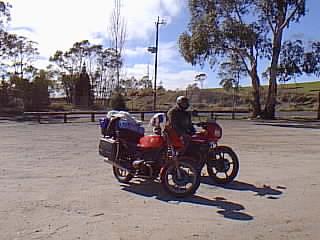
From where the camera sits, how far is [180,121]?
8242 mm

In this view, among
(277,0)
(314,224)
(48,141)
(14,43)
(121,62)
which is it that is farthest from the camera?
(121,62)

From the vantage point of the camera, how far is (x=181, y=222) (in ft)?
20.3

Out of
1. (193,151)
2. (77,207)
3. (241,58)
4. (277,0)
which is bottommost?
(77,207)

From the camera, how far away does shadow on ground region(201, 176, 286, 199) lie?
26.0ft

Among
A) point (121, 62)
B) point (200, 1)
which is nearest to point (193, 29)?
point (200, 1)

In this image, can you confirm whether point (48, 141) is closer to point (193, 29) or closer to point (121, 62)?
point (193, 29)

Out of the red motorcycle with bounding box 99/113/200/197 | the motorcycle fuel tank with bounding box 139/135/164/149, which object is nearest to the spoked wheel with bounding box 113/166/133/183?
the red motorcycle with bounding box 99/113/200/197

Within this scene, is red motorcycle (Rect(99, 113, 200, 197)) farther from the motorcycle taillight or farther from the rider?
the motorcycle taillight

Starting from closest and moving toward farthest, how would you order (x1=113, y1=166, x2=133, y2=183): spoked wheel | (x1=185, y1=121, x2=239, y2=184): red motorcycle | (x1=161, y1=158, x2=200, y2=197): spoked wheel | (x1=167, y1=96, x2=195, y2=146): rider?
1. (x1=161, y1=158, x2=200, y2=197): spoked wheel
2. (x1=167, y1=96, x2=195, y2=146): rider
3. (x1=185, y1=121, x2=239, y2=184): red motorcycle
4. (x1=113, y1=166, x2=133, y2=183): spoked wheel

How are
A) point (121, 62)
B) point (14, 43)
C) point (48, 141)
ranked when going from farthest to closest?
point (121, 62), point (14, 43), point (48, 141)

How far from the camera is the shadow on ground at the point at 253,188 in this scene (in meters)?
7.94

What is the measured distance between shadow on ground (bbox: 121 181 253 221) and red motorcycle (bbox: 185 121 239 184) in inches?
27.2

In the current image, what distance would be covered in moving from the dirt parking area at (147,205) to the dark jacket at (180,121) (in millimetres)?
1020

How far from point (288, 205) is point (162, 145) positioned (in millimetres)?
2234
